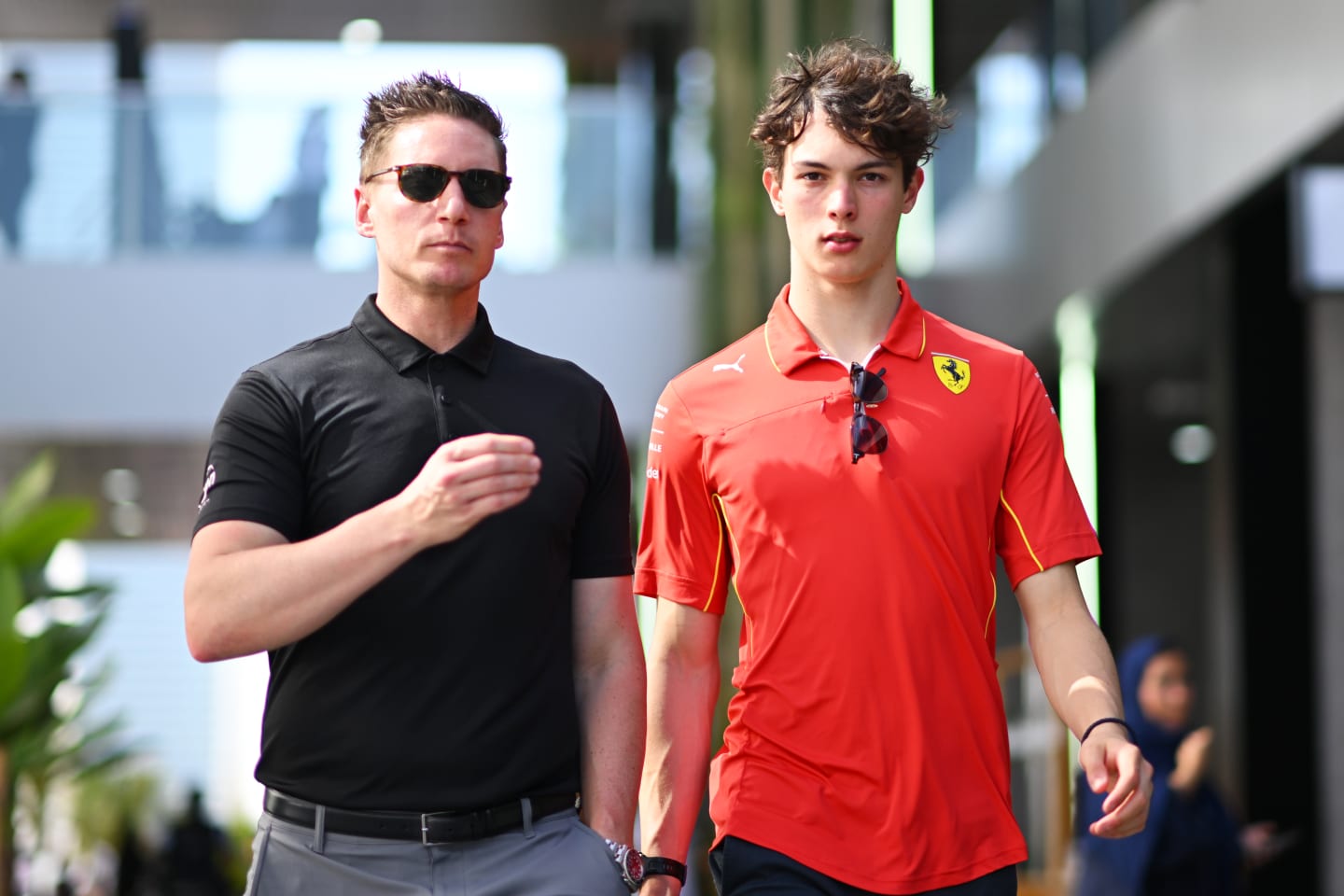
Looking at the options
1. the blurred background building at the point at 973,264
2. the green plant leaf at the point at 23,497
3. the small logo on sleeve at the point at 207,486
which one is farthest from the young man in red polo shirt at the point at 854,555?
the green plant leaf at the point at 23,497

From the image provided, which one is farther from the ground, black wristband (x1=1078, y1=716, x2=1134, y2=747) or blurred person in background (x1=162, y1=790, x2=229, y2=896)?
black wristband (x1=1078, y1=716, x2=1134, y2=747)

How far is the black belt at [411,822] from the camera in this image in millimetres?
2438

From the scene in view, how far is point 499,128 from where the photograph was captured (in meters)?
2.72

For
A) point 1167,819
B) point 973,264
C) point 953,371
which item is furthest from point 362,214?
point 973,264

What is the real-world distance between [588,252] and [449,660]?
32.8 feet

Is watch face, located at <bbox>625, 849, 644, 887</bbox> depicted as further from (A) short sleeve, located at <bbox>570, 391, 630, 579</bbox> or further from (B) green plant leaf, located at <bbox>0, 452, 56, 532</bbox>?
(B) green plant leaf, located at <bbox>0, 452, 56, 532</bbox>

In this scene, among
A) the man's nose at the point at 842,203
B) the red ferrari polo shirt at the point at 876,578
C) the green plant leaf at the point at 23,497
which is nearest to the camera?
the red ferrari polo shirt at the point at 876,578

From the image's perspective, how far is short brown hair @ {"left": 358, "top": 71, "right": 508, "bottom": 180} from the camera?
2648 mm

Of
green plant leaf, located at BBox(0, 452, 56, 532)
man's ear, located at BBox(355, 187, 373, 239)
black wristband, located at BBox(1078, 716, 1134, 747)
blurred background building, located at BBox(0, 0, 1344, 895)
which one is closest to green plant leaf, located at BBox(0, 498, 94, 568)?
green plant leaf, located at BBox(0, 452, 56, 532)

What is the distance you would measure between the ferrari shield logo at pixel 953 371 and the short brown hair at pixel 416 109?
→ 70 centimetres

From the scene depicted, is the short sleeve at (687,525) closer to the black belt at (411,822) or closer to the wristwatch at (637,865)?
the wristwatch at (637,865)

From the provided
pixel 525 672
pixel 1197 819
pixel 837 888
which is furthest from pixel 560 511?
pixel 1197 819

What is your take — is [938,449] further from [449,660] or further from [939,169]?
[939,169]

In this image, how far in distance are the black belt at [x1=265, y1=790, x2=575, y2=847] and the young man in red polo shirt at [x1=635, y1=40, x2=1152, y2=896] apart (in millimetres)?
331
